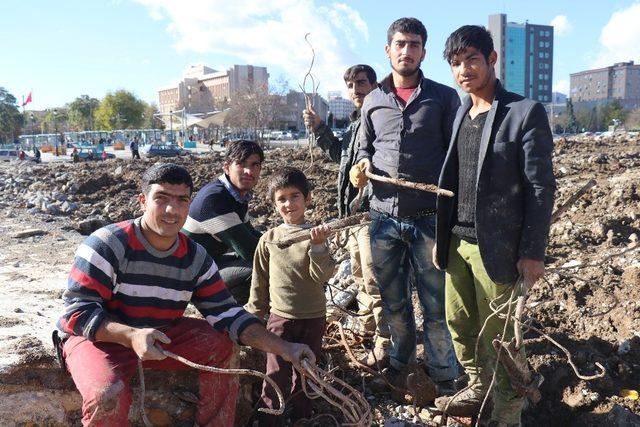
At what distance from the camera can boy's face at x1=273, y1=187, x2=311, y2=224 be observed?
10.8 ft

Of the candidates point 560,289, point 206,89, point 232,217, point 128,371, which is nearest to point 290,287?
point 232,217

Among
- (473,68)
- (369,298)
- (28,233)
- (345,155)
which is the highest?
(473,68)

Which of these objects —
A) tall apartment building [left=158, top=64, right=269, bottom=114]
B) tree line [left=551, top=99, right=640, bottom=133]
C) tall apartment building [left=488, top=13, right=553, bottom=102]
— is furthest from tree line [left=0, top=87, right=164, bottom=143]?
tall apartment building [left=488, top=13, right=553, bottom=102]

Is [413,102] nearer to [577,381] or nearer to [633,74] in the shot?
[577,381]

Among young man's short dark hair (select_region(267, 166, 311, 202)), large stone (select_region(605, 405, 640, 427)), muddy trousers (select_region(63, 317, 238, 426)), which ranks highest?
young man's short dark hair (select_region(267, 166, 311, 202))

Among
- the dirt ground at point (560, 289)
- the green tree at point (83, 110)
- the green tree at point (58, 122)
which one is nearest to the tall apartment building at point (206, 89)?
the green tree at point (83, 110)

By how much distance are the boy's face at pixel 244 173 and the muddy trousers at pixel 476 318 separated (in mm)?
1479

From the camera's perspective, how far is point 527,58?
119 meters

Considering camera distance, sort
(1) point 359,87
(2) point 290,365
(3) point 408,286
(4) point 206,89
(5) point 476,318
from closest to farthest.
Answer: (5) point 476,318, (2) point 290,365, (3) point 408,286, (1) point 359,87, (4) point 206,89

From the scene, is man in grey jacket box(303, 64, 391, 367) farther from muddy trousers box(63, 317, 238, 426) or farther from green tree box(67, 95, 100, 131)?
green tree box(67, 95, 100, 131)

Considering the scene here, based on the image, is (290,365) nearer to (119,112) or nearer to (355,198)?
(355,198)

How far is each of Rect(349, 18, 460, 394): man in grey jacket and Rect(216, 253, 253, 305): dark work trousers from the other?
996mm

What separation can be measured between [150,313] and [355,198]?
161 cm

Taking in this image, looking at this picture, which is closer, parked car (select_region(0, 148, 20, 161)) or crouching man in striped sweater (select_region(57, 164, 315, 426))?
crouching man in striped sweater (select_region(57, 164, 315, 426))
